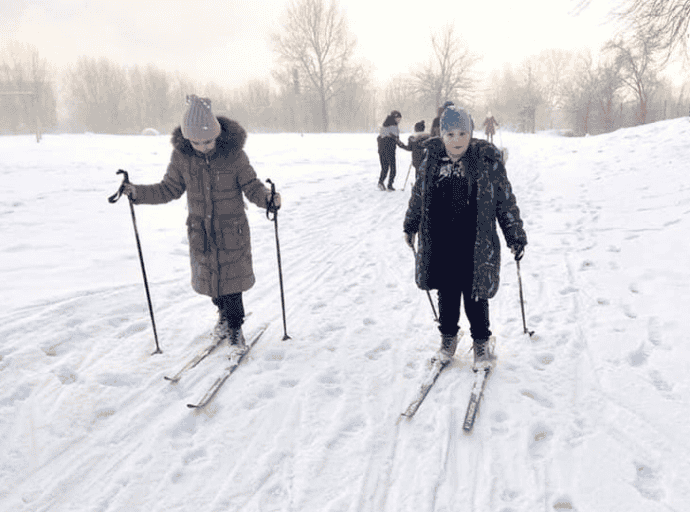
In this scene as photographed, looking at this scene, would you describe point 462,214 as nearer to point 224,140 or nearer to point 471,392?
point 471,392

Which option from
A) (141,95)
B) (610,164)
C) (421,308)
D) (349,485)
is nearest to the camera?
(349,485)

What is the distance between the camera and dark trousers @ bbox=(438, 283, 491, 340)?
3.03 metres

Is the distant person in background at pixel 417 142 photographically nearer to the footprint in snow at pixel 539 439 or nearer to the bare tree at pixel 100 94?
the footprint in snow at pixel 539 439

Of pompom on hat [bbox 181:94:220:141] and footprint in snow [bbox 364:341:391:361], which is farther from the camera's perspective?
footprint in snow [bbox 364:341:391:361]

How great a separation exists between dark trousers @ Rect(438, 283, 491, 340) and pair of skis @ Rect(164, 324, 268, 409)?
1.68 metres

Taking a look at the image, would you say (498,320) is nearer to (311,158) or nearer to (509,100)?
(311,158)

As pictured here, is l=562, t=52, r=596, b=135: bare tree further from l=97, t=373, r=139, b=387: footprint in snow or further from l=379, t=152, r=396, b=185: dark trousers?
l=97, t=373, r=139, b=387: footprint in snow

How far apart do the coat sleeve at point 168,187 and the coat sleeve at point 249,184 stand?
0.46 meters

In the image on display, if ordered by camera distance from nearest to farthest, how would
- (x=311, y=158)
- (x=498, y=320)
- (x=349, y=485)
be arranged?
(x=349, y=485) < (x=498, y=320) < (x=311, y=158)

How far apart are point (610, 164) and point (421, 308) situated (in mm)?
9654

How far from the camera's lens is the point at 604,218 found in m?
6.84

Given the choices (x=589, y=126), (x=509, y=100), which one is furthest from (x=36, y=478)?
(x=509, y=100)

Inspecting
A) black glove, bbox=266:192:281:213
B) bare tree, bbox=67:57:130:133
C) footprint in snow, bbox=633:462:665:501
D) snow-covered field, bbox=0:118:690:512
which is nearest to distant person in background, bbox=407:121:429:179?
snow-covered field, bbox=0:118:690:512

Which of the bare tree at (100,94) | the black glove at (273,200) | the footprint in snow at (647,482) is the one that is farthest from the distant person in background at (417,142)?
the bare tree at (100,94)
